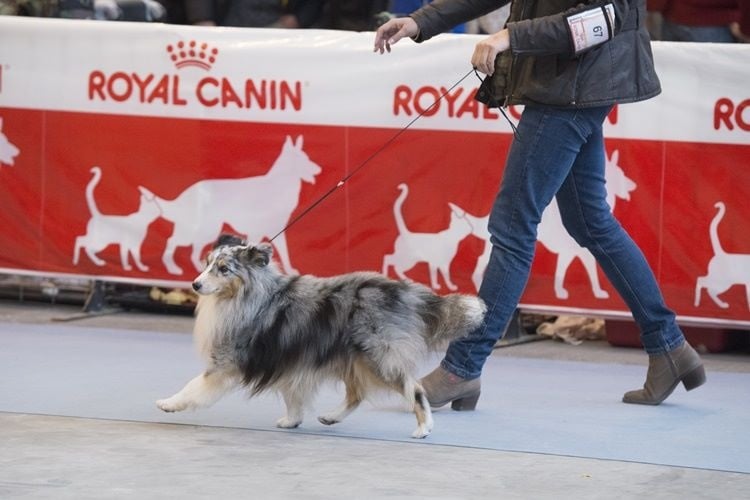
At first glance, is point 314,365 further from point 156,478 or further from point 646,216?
point 646,216

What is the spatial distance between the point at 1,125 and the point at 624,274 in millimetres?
3723

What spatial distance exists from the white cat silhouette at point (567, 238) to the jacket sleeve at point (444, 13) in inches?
61.3

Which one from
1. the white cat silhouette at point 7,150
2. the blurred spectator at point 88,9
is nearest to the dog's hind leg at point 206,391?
the white cat silhouette at point 7,150

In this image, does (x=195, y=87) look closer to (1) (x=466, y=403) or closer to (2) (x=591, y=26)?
(1) (x=466, y=403)

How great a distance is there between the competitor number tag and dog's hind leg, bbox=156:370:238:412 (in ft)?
5.49

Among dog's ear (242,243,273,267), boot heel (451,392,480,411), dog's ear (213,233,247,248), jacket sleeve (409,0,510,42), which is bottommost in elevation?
boot heel (451,392,480,411)

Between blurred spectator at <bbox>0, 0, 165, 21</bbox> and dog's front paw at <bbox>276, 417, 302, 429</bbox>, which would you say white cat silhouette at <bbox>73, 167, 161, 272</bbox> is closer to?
blurred spectator at <bbox>0, 0, 165, 21</bbox>

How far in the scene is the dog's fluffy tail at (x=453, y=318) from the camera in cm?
489

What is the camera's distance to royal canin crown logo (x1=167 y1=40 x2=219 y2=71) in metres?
7.14

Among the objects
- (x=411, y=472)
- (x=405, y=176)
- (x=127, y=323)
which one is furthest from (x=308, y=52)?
(x=411, y=472)

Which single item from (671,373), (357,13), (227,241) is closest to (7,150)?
(357,13)

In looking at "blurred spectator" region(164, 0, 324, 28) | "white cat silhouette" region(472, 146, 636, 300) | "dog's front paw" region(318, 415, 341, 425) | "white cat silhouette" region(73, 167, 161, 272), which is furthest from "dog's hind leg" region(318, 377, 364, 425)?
"blurred spectator" region(164, 0, 324, 28)

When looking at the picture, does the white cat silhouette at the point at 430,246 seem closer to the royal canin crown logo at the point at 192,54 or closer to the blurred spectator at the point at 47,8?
the royal canin crown logo at the point at 192,54

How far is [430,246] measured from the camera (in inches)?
271
